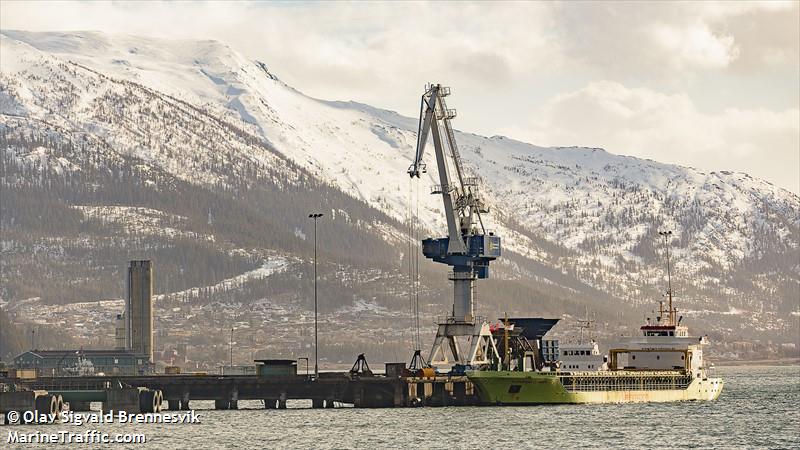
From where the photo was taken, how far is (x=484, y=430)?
556 ft

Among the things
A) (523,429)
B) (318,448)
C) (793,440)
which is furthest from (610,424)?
(318,448)

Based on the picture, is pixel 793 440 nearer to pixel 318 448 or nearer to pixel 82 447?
pixel 318 448

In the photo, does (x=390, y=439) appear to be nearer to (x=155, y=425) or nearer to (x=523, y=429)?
(x=523, y=429)

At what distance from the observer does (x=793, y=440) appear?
158 meters

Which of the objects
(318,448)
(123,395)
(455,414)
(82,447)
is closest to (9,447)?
(82,447)

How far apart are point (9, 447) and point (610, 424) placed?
59.3 m

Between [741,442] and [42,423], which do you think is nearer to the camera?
[741,442]

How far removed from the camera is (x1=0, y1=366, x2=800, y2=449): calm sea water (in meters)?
155

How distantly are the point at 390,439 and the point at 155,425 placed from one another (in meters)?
34.5

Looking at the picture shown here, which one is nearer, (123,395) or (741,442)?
(741,442)

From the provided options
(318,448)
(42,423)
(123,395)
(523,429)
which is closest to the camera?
(318,448)

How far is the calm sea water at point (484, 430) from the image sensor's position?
15488 cm

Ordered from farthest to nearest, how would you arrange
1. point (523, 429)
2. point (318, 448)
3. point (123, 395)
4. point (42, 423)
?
1. point (123, 395)
2. point (42, 423)
3. point (523, 429)
4. point (318, 448)

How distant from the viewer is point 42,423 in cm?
→ 18088
